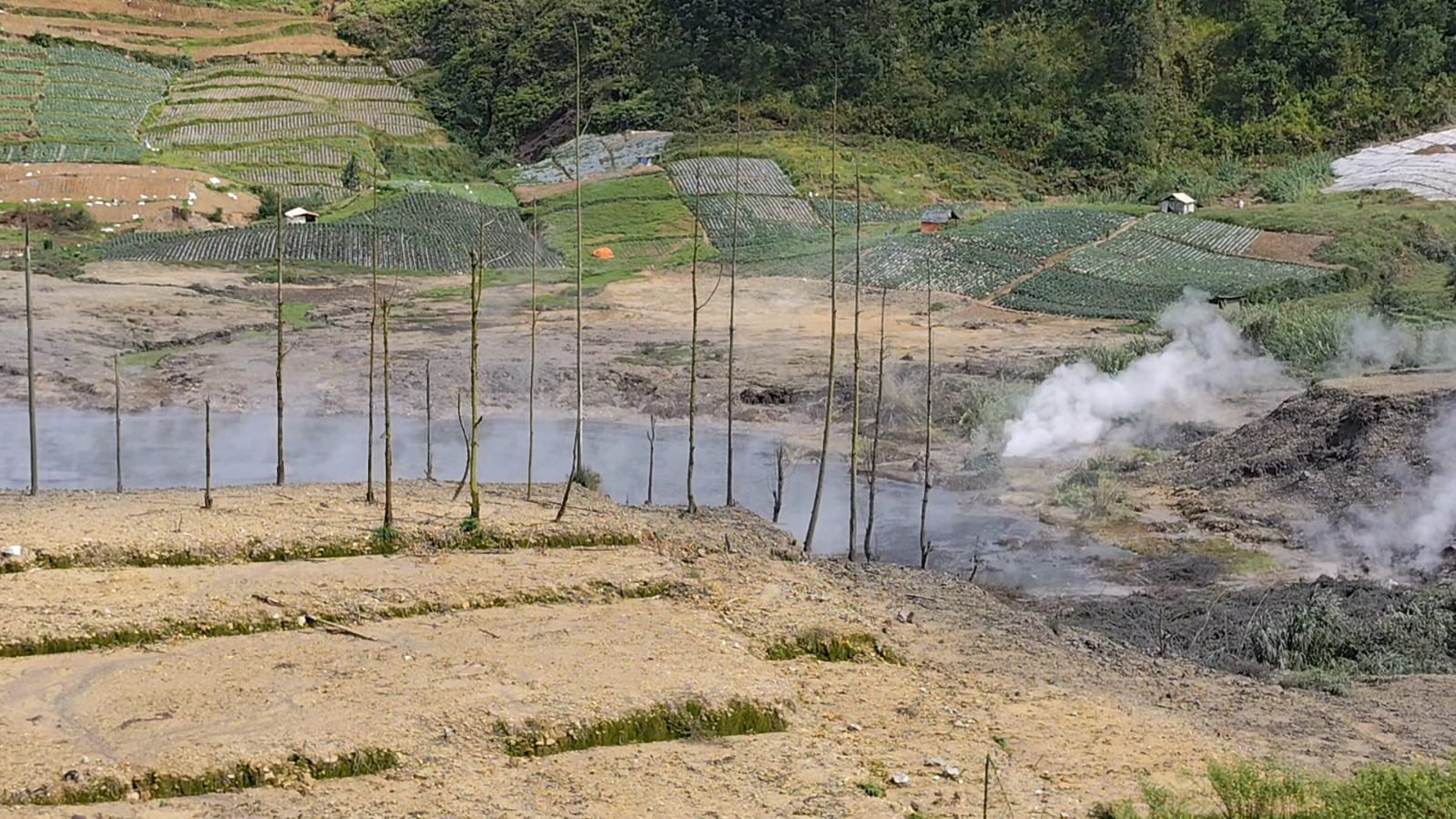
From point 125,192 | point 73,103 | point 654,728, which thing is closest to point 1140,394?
point 654,728

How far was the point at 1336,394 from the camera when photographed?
31.8 m

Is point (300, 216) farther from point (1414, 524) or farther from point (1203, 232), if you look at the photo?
point (1414, 524)

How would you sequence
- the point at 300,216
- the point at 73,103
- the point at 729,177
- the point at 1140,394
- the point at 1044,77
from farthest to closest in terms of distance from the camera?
1. the point at 73,103
2. the point at 1044,77
3. the point at 729,177
4. the point at 300,216
5. the point at 1140,394

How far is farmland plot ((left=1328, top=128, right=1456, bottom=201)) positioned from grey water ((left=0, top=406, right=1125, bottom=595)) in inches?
1483

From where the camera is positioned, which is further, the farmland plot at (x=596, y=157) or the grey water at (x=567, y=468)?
the farmland plot at (x=596, y=157)

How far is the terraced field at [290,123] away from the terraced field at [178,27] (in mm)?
3672

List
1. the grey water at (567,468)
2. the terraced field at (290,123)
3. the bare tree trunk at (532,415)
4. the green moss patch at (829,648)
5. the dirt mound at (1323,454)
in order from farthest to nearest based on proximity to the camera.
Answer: the terraced field at (290,123) < the dirt mound at (1323,454) < the grey water at (567,468) < the bare tree trunk at (532,415) < the green moss patch at (829,648)

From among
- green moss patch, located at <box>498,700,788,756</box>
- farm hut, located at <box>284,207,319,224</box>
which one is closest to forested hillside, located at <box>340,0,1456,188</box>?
farm hut, located at <box>284,207,319,224</box>

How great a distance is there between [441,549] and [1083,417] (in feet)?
63.6

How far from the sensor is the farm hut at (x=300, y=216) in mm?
61391

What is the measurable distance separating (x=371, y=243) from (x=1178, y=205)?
101ft

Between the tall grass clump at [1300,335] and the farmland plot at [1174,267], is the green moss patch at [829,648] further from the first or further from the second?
the farmland plot at [1174,267]

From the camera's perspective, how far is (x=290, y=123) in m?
80.5

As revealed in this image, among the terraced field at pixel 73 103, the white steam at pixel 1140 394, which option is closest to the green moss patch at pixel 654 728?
the white steam at pixel 1140 394
